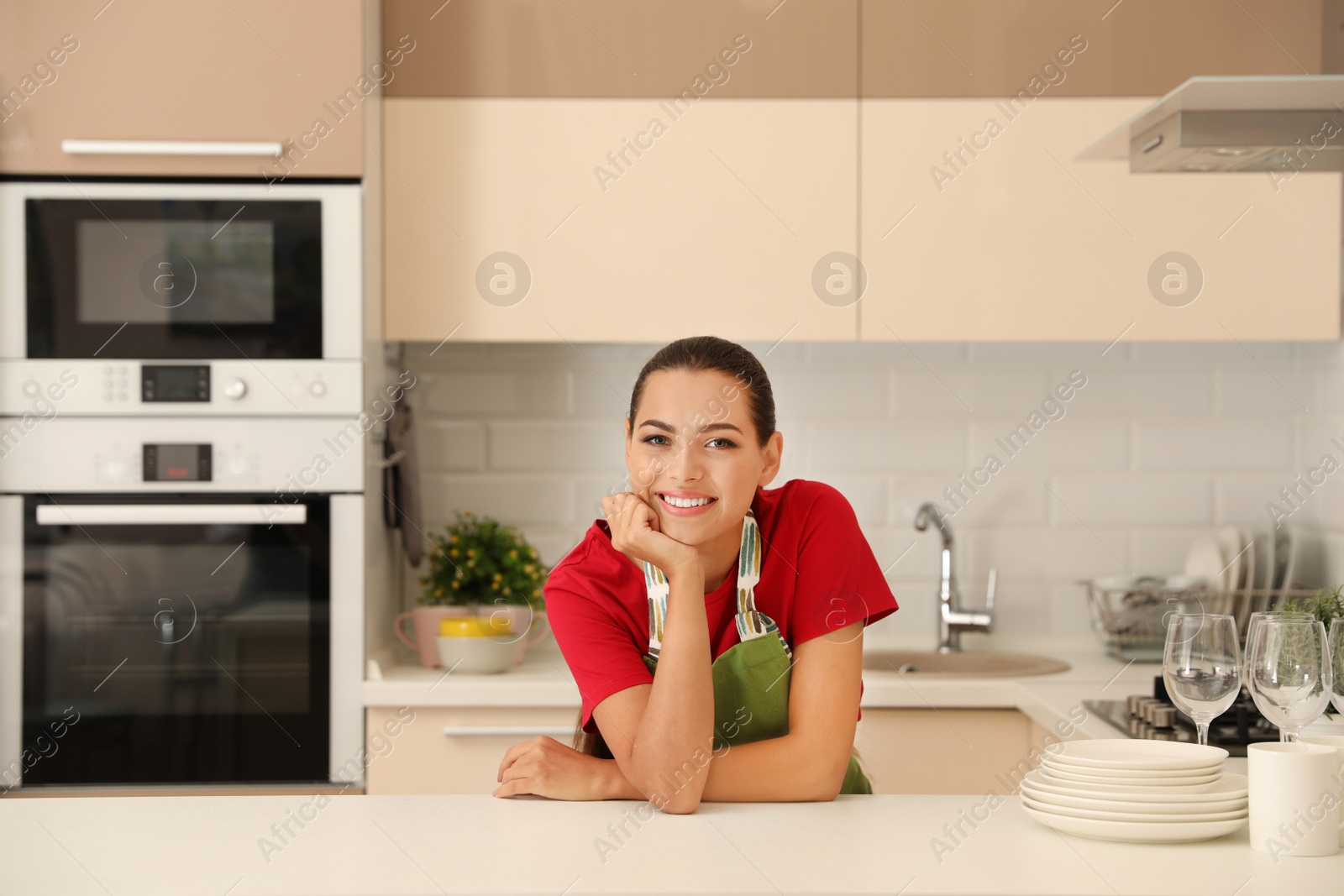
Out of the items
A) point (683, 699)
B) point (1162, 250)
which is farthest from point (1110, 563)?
point (683, 699)

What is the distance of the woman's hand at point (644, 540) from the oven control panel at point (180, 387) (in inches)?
38.8

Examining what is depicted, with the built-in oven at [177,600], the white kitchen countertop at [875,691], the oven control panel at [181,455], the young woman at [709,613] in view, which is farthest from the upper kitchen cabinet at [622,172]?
the young woman at [709,613]

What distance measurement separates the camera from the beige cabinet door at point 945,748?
2.17 meters

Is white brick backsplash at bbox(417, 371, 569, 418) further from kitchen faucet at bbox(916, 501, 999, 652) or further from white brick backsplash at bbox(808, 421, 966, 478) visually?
kitchen faucet at bbox(916, 501, 999, 652)

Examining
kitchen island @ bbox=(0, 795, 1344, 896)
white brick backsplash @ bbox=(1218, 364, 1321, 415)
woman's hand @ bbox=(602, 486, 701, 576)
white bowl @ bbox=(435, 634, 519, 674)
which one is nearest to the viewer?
kitchen island @ bbox=(0, 795, 1344, 896)

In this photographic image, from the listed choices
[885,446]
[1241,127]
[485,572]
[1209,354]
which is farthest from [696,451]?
[1209,354]

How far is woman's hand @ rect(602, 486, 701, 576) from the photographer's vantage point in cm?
129

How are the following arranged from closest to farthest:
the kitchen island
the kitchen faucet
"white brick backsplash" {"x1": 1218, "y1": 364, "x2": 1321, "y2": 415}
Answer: the kitchen island
the kitchen faucet
"white brick backsplash" {"x1": 1218, "y1": 364, "x2": 1321, "y2": 415}

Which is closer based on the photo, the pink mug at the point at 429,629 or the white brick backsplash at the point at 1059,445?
the pink mug at the point at 429,629

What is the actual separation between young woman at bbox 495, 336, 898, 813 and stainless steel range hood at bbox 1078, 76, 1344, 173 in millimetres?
631

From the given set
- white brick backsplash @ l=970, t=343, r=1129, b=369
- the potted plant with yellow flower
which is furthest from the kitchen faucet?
the potted plant with yellow flower

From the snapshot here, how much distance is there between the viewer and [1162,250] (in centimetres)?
234

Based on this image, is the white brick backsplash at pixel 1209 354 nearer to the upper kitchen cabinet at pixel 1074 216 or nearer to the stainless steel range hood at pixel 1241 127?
the upper kitchen cabinet at pixel 1074 216

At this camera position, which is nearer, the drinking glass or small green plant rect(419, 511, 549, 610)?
the drinking glass
